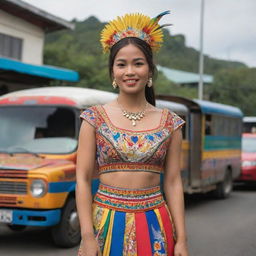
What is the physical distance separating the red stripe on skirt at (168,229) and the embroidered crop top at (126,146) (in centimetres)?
21

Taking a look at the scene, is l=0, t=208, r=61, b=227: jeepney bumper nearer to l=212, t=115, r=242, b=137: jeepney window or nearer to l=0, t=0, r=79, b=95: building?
l=212, t=115, r=242, b=137: jeepney window

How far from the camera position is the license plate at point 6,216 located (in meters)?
6.70

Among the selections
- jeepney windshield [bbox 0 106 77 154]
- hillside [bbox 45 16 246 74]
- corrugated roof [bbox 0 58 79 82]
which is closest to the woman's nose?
jeepney windshield [bbox 0 106 77 154]

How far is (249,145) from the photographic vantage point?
17.5 meters

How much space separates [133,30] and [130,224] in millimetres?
986

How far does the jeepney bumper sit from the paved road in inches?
18.4

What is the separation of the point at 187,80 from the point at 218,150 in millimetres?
77933

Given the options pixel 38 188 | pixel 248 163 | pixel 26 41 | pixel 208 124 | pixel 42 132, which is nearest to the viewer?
pixel 38 188

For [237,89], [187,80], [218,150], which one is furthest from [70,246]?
[187,80]

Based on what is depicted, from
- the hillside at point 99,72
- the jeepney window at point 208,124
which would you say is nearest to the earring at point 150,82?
the jeepney window at point 208,124

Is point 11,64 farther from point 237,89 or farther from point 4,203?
point 237,89

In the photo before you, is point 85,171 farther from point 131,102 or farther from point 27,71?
point 27,71

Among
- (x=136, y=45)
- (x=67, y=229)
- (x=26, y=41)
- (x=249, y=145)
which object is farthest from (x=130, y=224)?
(x=26, y=41)

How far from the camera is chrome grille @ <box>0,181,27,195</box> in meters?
6.70
